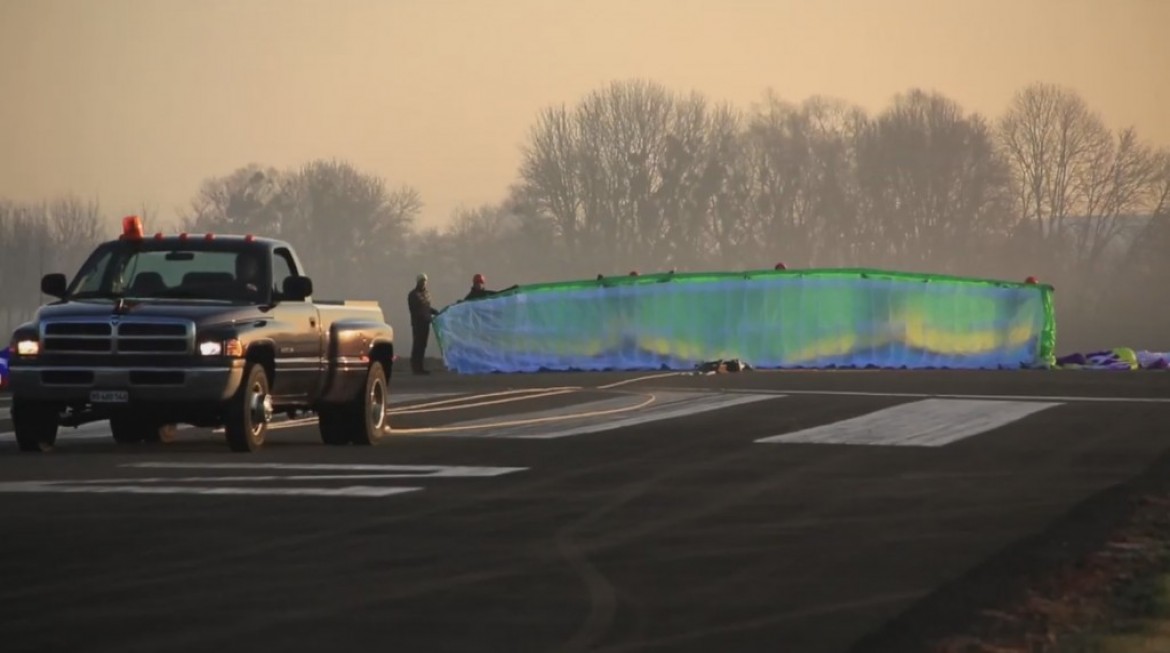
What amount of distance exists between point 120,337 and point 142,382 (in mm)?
420

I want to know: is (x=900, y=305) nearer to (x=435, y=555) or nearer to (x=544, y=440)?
(x=544, y=440)

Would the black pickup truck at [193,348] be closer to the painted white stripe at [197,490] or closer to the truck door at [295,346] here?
the truck door at [295,346]

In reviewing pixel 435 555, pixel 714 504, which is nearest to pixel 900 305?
pixel 714 504

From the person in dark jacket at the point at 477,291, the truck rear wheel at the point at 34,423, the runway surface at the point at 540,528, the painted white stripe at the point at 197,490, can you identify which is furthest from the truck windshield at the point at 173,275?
the person in dark jacket at the point at 477,291

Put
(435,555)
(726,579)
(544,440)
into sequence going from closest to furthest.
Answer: (726,579) < (435,555) < (544,440)

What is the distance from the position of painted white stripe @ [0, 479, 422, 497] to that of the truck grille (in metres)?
2.86

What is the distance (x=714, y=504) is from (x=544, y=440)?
6243 mm

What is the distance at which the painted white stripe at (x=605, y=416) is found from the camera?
20.9 m

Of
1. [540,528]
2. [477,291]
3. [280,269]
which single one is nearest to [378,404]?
[280,269]

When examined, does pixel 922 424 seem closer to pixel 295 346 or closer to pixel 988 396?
pixel 988 396

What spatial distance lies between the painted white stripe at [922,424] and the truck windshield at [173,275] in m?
4.81

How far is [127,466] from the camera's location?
1675 centimetres

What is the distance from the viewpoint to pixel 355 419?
1967cm

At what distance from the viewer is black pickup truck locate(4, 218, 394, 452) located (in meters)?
17.6
